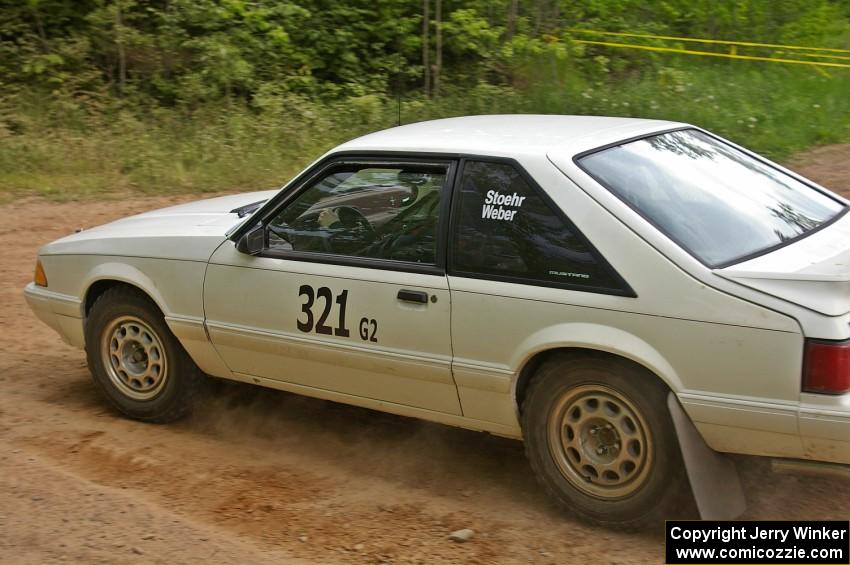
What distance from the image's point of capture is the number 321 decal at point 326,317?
452 cm

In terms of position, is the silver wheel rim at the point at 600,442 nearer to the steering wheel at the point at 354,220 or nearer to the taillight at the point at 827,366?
the taillight at the point at 827,366

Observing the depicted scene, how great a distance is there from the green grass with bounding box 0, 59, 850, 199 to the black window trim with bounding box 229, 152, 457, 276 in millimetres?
6532

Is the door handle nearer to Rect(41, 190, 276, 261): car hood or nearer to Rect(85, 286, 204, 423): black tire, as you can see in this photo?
Rect(41, 190, 276, 261): car hood

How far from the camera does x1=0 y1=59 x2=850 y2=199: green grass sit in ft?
38.1

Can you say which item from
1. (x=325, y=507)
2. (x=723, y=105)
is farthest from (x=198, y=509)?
(x=723, y=105)

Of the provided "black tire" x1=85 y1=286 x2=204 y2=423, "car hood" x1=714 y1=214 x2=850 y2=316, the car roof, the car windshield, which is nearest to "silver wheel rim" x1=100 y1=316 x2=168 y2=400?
"black tire" x1=85 y1=286 x2=204 y2=423

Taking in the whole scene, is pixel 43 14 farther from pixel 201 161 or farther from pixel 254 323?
pixel 254 323

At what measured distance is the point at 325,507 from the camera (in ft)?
14.6

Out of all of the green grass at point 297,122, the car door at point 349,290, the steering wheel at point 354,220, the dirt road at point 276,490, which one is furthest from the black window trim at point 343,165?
the green grass at point 297,122

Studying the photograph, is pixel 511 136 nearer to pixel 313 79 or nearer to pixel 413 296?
pixel 413 296

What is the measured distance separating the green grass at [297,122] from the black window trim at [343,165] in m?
6.53

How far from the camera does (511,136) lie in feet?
14.8

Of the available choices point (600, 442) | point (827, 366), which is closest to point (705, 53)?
point (600, 442)

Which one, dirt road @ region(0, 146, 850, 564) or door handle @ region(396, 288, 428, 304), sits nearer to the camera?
dirt road @ region(0, 146, 850, 564)
